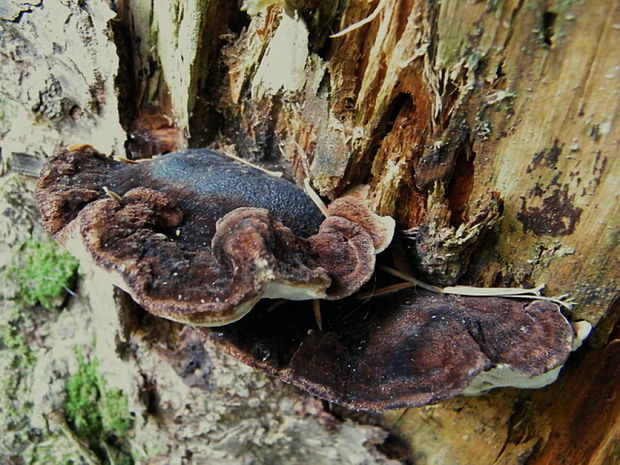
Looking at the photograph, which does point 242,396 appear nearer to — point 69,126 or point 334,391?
point 334,391

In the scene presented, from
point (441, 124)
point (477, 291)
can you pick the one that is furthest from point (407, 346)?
point (441, 124)

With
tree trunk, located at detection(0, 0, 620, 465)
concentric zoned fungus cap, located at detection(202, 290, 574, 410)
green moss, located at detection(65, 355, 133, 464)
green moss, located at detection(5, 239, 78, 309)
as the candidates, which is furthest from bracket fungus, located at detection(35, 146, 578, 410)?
green moss, located at detection(65, 355, 133, 464)

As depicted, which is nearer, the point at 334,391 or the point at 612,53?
the point at 612,53

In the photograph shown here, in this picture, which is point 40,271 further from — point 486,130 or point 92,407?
point 486,130

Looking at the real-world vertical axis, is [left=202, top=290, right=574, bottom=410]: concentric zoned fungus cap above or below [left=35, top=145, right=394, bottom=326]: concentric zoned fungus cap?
below

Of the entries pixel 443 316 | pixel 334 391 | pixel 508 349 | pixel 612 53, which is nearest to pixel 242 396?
pixel 334 391

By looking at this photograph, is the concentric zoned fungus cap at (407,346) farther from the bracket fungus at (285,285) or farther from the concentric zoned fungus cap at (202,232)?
the concentric zoned fungus cap at (202,232)

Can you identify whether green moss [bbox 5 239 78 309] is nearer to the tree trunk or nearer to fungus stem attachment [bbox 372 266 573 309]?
the tree trunk
